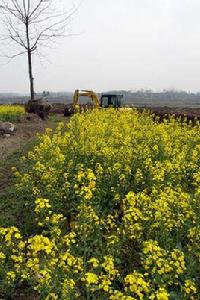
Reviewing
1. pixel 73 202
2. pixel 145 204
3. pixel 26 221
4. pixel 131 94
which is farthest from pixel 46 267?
pixel 131 94

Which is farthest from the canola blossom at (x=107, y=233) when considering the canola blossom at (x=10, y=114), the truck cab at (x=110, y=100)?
the truck cab at (x=110, y=100)

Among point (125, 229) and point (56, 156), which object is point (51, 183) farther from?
point (125, 229)

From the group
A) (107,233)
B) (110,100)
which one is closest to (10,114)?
(110,100)

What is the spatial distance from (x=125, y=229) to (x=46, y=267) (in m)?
1.24

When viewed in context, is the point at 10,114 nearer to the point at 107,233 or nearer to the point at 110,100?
the point at 110,100

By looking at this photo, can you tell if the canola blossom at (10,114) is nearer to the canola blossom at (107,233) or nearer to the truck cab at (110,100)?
the truck cab at (110,100)

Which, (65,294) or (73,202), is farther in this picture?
(73,202)

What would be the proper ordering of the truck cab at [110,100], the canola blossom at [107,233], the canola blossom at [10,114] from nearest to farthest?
the canola blossom at [107,233], the canola blossom at [10,114], the truck cab at [110,100]

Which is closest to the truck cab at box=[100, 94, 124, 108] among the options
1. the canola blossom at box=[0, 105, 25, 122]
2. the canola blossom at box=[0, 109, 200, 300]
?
the canola blossom at box=[0, 105, 25, 122]

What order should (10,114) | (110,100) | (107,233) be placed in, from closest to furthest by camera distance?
(107,233) < (10,114) < (110,100)

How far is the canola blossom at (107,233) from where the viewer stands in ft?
14.4

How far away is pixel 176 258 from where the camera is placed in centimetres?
449

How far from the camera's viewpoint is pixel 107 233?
627 centimetres

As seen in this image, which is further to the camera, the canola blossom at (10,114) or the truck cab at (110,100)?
the truck cab at (110,100)
